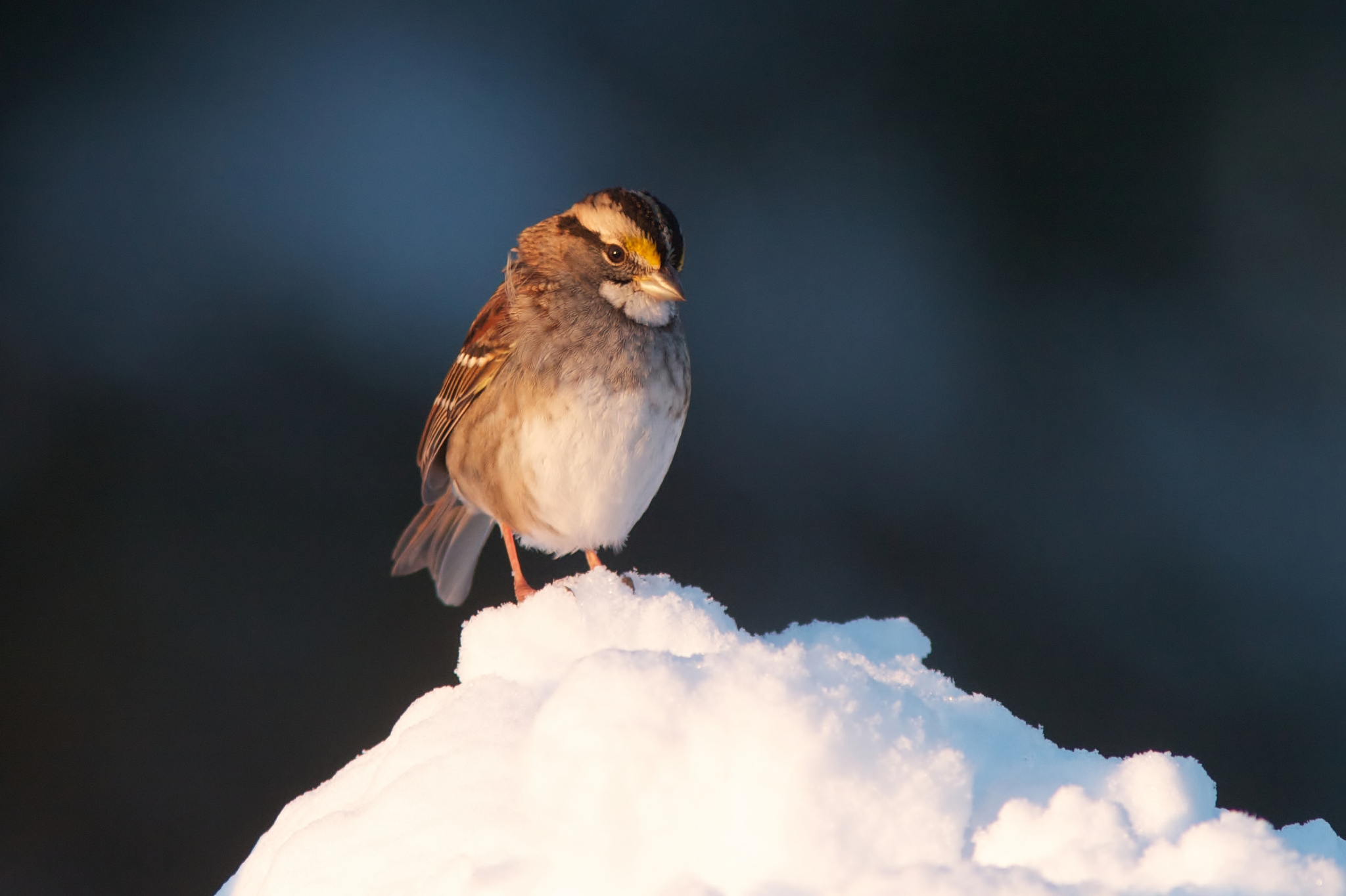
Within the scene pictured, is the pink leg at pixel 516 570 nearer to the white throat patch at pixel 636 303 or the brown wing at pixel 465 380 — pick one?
the brown wing at pixel 465 380

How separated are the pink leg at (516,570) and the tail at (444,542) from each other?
7.3 inches

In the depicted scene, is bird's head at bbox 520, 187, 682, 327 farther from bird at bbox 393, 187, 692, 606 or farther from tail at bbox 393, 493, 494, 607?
tail at bbox 393, 493, 494, 607

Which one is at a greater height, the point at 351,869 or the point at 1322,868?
the point at 1322,868

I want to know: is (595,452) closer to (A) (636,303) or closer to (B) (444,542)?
(A) (636,303)

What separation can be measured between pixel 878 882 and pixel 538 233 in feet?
4.12

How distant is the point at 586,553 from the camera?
5.27ft

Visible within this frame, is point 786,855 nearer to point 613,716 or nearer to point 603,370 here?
point 613,716

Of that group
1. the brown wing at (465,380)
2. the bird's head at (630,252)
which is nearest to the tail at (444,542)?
the brown wing at (465,380)

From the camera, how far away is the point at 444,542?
1828 millimetres

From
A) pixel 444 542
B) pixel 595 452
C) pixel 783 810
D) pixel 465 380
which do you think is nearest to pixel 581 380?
pixel 595 452

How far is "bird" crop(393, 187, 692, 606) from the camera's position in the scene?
138cm

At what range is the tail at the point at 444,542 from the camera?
1.81m

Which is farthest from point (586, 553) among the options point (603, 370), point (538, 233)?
point (538, 233)

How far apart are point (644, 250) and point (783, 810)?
0.98m
